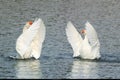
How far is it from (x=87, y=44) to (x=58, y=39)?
6.16 m

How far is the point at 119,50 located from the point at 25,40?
219 inches

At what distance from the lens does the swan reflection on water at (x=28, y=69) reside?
87.4 ft

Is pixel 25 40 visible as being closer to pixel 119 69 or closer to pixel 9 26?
pixel 119 69

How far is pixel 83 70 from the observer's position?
92.6 ft

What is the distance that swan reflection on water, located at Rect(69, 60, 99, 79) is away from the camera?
27.2m

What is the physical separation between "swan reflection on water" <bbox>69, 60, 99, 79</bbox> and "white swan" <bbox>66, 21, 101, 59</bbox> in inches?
24.0

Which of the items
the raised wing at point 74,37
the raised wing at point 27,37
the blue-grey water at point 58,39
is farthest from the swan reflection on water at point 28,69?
the raised wing at point 74,37

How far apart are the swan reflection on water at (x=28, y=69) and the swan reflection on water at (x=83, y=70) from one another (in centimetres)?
130

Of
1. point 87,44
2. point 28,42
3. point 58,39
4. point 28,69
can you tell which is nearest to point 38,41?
point 28,42

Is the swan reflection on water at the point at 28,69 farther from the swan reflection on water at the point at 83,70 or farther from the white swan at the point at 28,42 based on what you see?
the swan reflection on water at the point at 83,70

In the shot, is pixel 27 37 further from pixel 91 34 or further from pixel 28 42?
pixel 91 34

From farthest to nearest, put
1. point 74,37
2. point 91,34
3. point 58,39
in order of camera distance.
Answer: point 58,39 < point 74,37 < point 91,34

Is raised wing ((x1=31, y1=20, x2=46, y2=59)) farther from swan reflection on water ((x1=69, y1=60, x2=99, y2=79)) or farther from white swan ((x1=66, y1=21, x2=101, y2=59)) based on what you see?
swan reflection on water ((x1=69, y1=60, x2=99, y2=79))

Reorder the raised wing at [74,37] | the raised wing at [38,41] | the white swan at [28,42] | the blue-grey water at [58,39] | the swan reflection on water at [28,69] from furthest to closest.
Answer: the raised wing at [74,37]
the raised wing at [38,41]
the white swan at [28,42]
the blue-grey water at [58,39]
the swan reflection on water at [28,69]
